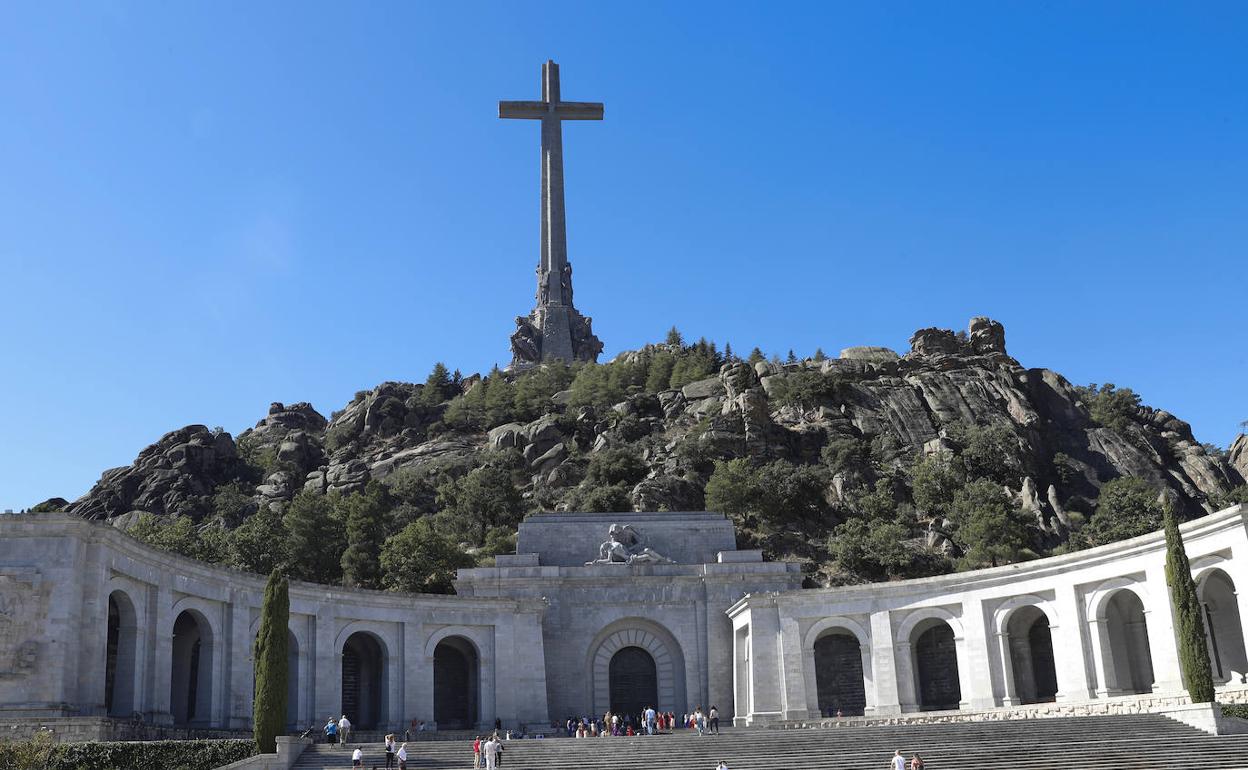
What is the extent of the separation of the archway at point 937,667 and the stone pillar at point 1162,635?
990cm

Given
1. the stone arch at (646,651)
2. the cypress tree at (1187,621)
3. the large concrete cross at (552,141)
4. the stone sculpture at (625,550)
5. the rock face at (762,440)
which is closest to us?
the cypress tree at (1187,621)

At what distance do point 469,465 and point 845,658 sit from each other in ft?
147

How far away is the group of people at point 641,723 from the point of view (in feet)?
130

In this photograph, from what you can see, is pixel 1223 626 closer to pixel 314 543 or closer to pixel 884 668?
pixel 884 668

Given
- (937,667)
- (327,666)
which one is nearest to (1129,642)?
(937,667)

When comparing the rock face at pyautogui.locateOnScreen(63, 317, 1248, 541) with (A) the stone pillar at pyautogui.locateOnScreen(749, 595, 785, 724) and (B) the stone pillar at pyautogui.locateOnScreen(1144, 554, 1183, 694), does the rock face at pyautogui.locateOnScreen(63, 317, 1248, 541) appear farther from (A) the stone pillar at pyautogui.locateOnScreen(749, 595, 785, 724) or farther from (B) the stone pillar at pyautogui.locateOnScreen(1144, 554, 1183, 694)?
(B) the stone pillar at pyautogui.locateOnScreen(1144, 554, 1183, 694)

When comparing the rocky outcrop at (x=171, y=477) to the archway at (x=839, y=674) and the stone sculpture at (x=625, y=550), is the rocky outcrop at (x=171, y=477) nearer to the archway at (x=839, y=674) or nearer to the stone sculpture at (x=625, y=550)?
the stone sculpture at (x=625, y=550)

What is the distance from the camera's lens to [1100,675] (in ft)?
123

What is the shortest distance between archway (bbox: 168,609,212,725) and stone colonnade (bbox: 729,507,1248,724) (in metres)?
19.6

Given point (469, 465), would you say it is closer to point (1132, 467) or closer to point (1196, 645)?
point (1132, 467)

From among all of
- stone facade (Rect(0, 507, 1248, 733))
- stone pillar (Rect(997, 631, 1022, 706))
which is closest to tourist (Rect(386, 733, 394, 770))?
stone facade (Rect(0, 507, 1248, 733))

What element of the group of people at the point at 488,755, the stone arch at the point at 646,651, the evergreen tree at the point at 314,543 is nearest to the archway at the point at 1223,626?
the stone arch at the point at 646,651

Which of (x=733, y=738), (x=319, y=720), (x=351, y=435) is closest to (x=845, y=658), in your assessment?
(x=733, y=738)

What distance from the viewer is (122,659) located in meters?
33.3
